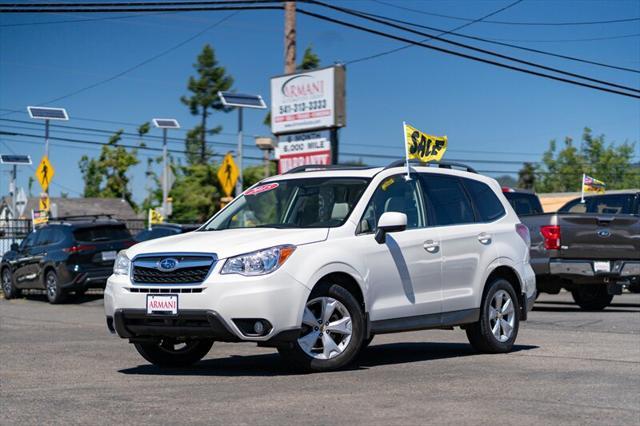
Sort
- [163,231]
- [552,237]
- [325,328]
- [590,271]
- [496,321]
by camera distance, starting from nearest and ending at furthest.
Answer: [325,328] → [496,321] → [590,271] → [552,237] → [163,231]

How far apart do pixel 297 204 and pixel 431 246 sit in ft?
4.30

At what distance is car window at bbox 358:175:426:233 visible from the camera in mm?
9820

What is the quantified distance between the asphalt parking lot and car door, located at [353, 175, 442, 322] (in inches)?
21.1

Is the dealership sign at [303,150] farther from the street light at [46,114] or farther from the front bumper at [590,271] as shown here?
the street light at [46,114]

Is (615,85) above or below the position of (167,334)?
above

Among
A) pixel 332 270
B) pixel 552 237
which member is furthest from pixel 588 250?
pixel 332 270

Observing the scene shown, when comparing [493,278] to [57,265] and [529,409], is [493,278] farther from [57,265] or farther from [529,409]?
[57,265]

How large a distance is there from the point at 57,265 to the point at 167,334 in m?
15.4

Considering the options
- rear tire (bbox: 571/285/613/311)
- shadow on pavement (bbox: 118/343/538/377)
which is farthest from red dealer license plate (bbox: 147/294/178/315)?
rear tire (bbox: 571/285/613/311)

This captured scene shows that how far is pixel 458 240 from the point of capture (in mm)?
10492

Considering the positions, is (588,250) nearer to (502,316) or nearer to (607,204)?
(607,204)

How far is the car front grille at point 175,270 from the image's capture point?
345 inches

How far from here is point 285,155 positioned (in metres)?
24.8

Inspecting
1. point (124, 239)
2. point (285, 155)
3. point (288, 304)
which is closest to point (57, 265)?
point (124, 239)
